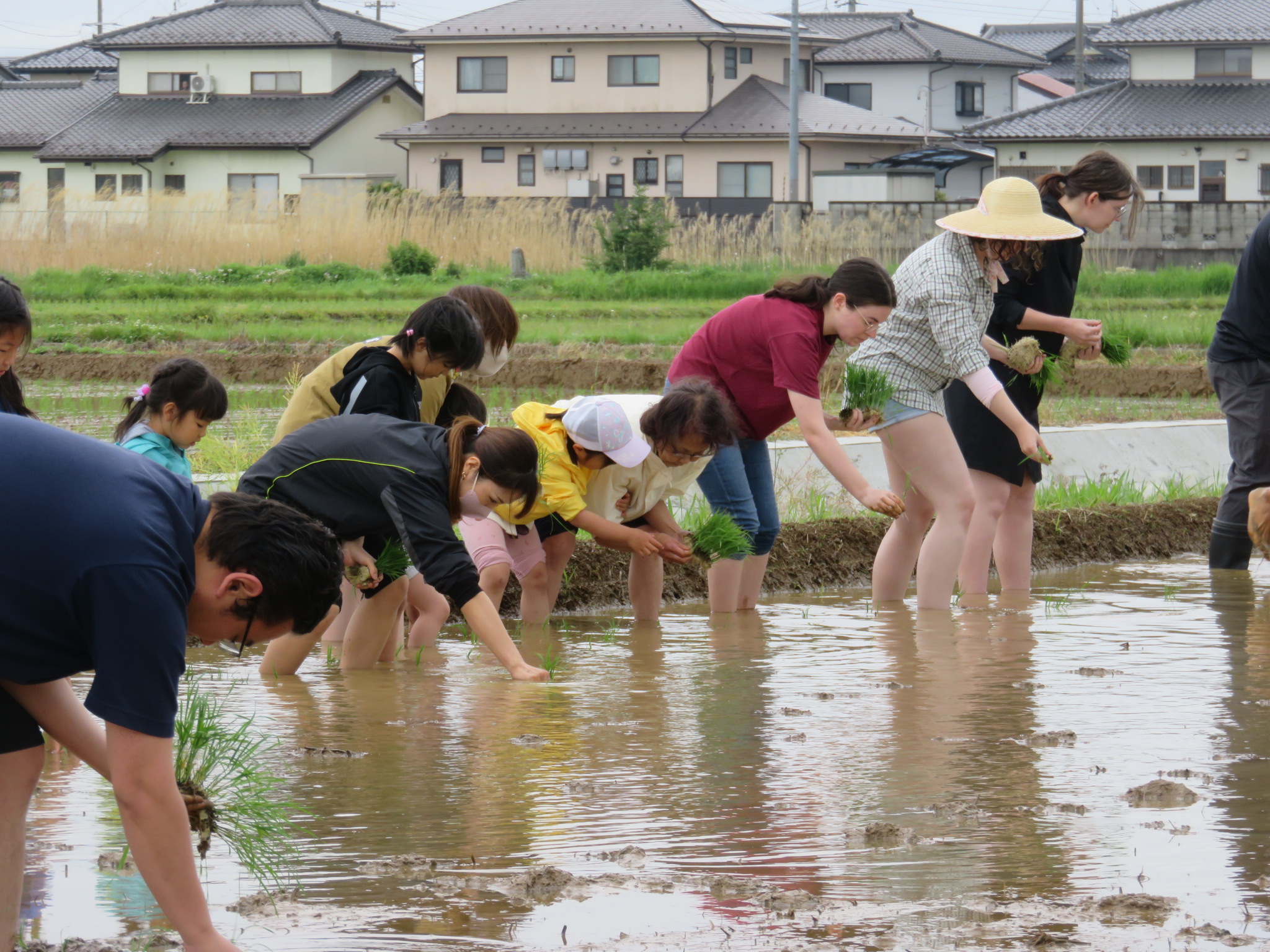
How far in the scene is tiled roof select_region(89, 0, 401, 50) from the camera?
48.1m

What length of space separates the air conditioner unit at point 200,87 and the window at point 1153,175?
27.5 m

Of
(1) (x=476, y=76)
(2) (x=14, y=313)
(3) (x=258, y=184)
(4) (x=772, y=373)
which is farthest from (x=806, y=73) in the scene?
(2) (x=14, y=313)

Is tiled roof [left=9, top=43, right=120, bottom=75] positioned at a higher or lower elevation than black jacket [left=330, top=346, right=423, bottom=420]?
higher

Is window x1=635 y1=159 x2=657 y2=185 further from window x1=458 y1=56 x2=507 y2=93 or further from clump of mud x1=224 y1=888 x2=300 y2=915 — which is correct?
clump of mud x1=224 y1=888 x2=300 y2=915

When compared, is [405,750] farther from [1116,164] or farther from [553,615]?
[1116,164]

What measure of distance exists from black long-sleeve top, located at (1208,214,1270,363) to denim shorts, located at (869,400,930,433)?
4.93ft

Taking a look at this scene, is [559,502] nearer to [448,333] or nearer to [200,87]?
[448,333]

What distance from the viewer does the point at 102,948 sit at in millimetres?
2949

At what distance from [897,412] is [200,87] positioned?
45607mm

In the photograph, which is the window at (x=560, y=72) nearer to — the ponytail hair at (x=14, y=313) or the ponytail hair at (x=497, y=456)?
the ponytail hair at (x=497, y=456)

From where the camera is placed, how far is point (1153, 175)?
43375mm

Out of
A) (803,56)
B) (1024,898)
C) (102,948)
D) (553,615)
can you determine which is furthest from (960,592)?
(803,56)

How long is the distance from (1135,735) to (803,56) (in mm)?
48305

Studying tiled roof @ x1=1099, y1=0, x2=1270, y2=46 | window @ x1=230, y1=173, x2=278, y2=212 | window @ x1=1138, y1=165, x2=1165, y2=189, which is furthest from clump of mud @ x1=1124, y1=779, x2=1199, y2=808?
window @ x1=230, y1=173, x2=278, y2=212
